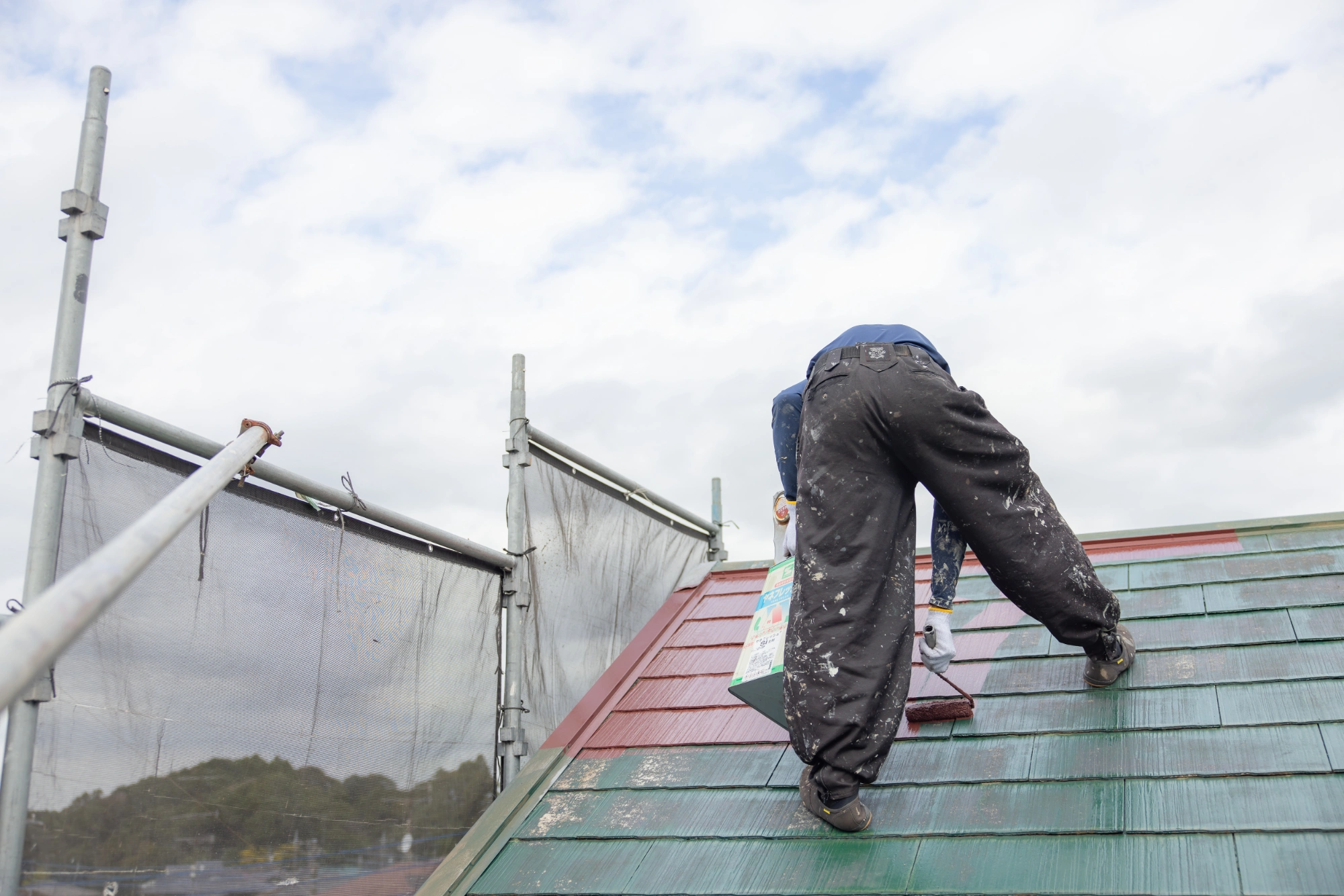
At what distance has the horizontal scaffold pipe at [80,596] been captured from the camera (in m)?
0.94

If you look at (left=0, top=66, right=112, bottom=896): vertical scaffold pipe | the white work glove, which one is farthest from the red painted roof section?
(left=0, top=66, right=112, bottom=896): vertical scaffold pipe

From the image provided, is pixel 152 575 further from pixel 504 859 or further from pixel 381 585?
pixel 504 859

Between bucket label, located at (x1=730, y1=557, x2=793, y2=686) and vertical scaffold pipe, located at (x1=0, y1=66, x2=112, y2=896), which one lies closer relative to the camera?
vertical scaffold pipe, located at (x1=0, y1=66, x2=112, y2=896)

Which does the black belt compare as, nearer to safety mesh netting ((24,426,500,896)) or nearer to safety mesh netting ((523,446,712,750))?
safety mesh netting ((24,426,500,896))

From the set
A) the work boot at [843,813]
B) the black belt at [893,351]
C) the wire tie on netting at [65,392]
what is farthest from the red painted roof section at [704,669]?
the wire tie on netting at [65,392]

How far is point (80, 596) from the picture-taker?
3.54 ft

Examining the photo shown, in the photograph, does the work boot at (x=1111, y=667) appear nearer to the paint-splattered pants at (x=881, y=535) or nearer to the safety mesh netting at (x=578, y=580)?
the paint-splattered pants at (x=881, y=535)

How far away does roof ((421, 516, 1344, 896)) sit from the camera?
1.95 m

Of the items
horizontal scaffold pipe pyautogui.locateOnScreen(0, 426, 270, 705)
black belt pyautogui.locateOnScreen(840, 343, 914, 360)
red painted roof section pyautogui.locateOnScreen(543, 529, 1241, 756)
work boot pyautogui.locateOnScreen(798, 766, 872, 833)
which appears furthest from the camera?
red painted roof section pyautogui.locateOnScreen(543, 529, 1241, 756)

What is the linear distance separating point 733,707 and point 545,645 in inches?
45.8

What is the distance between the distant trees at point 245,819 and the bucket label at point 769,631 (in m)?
1.13

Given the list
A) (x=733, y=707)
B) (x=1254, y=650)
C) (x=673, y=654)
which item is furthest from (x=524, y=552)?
(x=1254, y=650)

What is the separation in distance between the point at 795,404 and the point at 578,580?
1837mm

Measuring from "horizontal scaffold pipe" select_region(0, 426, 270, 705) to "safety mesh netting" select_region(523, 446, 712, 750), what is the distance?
7.54 feet
